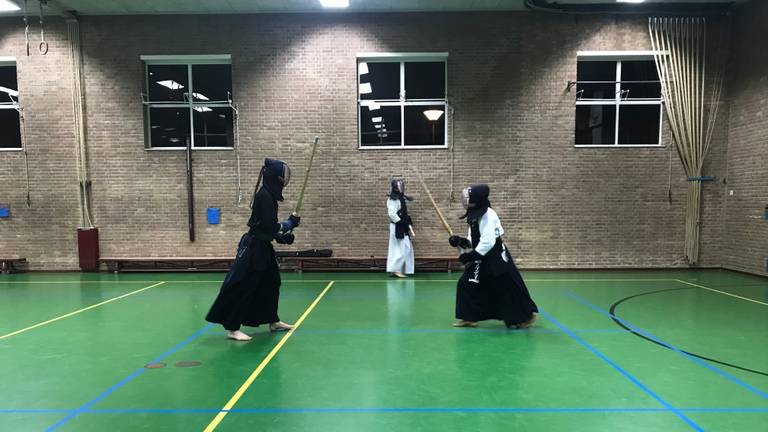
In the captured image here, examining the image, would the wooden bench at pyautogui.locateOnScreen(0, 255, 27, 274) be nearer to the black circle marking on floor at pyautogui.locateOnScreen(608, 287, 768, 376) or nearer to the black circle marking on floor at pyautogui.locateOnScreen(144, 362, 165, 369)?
the black circle marking on floor at pyautogui.locateOnScreen(144, 362, 165, 369)

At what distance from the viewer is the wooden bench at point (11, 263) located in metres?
10.2

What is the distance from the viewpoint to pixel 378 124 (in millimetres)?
10492

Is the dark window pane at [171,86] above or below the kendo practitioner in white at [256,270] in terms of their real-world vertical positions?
above

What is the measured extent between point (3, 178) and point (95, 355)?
28.5 feet

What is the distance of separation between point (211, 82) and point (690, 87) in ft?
36.3

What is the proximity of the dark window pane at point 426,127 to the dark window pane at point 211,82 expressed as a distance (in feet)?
14.2

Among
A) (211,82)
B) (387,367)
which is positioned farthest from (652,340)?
(211,82)

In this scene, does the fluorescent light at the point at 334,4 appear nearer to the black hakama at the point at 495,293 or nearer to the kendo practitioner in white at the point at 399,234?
the kendo practitioner in white at the point at 399,234

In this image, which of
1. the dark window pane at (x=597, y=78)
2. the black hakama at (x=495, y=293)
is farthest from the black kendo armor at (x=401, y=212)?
the dark window pane at (x=597, y=78)

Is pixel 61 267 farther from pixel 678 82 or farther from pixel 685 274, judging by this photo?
pixel 678 82

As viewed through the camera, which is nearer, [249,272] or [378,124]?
[249,272]

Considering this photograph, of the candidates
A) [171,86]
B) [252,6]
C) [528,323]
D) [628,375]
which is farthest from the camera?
[171,86]

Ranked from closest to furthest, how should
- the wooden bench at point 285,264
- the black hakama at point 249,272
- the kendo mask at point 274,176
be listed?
the black hakama at point 249,272 → the kendo mask at point 274,176 → the wooden bench at point 285,264

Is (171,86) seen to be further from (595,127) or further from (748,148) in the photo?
(748,148)
